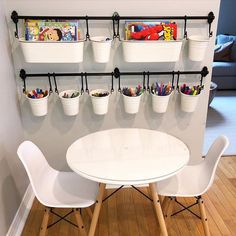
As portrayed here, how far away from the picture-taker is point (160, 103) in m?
1.97

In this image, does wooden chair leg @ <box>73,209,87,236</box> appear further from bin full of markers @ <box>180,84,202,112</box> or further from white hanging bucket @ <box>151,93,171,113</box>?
bin full of markers @ <box>180,84,202,112</box>

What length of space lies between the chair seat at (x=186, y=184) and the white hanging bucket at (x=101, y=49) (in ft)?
2.96

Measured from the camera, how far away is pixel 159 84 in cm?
205

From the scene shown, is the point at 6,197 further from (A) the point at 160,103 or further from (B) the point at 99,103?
(A) the point at 160,103

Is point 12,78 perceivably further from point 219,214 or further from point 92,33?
point 219,214

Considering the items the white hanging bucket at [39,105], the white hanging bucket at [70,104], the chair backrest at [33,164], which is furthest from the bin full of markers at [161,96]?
the chair backrest at [33,164]

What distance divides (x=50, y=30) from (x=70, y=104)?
0.52 meters

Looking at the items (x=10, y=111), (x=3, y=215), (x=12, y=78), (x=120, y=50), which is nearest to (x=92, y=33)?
(x=120, y=50)

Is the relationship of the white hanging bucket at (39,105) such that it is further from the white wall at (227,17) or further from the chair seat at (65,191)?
the white wall at (227,17)

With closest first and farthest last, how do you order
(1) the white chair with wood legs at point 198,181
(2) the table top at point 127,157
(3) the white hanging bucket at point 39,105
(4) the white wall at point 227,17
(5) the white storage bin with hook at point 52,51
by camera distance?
(2) the table top at point 127,157
(1) the white chair with wood legs at point 198,181
(5) the white storage bin with hook at point 52,51
(3) the white hanging bucket at point 39,105
(4) the white wall at point 227,17

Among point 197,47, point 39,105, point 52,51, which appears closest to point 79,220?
point 39,105

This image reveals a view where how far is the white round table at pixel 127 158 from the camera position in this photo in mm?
1398

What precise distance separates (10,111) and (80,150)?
0.60 m

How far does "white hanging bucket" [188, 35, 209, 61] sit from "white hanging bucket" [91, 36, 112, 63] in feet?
1.86
